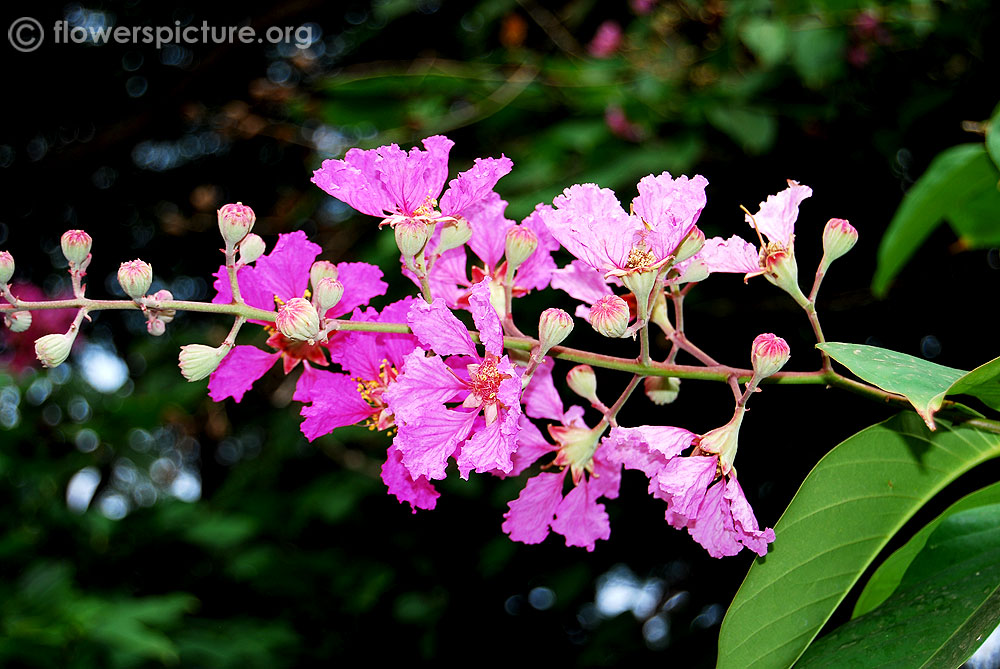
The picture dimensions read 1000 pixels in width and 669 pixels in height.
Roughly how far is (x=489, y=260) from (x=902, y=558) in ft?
2.39

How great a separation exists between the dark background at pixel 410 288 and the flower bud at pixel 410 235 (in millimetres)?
756

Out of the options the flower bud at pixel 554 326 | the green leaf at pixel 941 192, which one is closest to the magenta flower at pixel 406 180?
the flower bud at pixel 554 326

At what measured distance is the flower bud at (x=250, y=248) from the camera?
109 centimetres

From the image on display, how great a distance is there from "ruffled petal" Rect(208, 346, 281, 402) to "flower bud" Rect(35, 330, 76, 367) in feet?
0.70

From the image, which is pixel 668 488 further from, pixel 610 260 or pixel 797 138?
pixel 797 138

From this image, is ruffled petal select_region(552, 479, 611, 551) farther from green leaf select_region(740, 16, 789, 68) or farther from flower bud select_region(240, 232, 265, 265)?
green leaf select_region(740, 16, 789, 68)

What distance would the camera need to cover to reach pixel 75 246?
1043 millimetres

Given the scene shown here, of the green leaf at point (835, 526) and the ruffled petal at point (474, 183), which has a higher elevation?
the ruffled petal at point (474, 183)

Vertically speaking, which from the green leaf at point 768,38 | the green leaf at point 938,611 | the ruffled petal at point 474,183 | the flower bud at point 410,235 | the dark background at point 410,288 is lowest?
the dark background at point 410,288

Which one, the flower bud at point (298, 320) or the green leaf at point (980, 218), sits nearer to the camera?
the flower bud at point (298, 320)

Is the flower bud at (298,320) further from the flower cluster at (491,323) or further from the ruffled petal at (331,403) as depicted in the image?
the ruffled petal at (331,403)

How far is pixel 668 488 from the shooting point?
38.6 inches

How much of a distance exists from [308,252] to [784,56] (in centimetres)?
250
